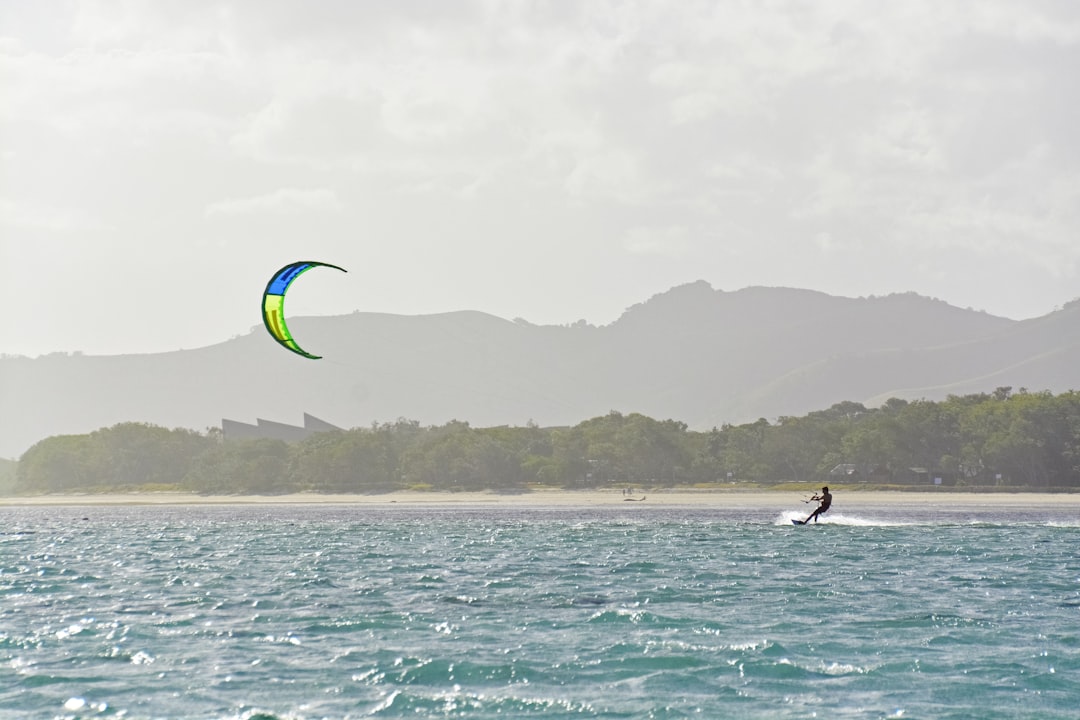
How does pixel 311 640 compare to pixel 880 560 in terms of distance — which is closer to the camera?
pixel 311 640

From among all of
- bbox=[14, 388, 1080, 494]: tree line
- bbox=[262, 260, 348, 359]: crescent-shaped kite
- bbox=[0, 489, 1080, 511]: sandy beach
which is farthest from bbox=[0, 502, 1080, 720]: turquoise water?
bbox=[14, 388, 1080, 494]: tree line

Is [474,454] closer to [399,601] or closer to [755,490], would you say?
[755,490]

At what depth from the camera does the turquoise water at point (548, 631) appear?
2277 centimetres

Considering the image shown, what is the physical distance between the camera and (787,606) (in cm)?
3522

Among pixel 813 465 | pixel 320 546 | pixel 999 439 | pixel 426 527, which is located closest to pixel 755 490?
pixel 813 465

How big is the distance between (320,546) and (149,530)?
28.6 m

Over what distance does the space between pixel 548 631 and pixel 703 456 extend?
136672mm

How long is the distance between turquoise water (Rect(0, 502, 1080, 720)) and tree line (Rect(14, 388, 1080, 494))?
307ft

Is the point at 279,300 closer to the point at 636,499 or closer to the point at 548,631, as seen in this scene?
the point at 548,631

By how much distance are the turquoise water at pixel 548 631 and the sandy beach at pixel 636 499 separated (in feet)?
199

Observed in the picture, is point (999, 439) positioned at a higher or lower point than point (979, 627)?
higher

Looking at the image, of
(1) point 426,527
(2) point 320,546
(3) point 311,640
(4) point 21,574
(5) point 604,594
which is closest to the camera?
(3) point 311,640

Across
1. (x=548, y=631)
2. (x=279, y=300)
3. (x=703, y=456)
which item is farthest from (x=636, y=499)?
(x=548, y=631)

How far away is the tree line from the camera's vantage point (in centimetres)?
15025
